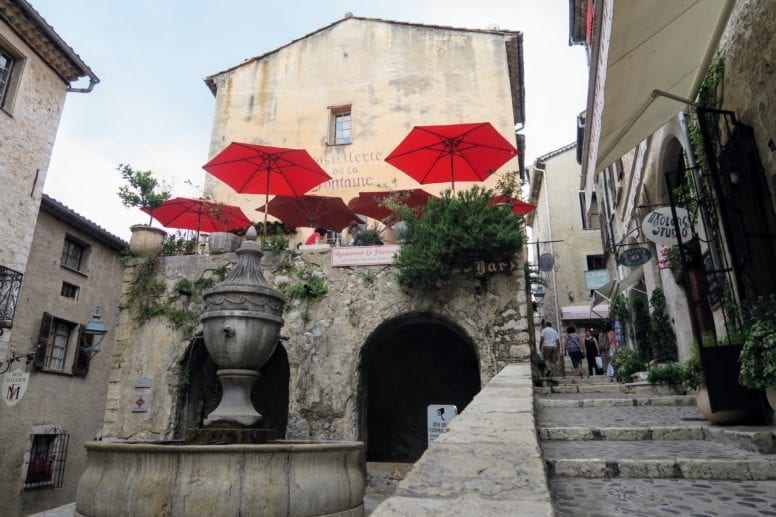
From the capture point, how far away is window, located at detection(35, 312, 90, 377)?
40.4 ft

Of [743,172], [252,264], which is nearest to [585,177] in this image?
[743,172]

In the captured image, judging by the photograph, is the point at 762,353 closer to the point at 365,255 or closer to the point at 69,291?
the point at 365,255

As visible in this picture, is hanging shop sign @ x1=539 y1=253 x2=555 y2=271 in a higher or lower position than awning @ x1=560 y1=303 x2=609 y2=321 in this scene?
higher

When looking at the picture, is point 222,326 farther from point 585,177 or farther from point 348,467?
point 585,177

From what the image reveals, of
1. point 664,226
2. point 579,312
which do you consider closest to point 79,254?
point 664,226

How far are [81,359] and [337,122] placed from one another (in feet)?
30.8

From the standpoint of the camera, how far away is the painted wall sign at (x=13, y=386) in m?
10.4

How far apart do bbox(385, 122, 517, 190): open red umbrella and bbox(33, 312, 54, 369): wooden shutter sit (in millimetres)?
9055

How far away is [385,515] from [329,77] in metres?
15.3

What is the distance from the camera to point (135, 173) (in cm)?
1830

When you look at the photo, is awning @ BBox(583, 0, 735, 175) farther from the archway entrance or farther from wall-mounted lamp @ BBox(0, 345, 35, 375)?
wall-mounted lamp @ BBox(0, 345, 35, 375)

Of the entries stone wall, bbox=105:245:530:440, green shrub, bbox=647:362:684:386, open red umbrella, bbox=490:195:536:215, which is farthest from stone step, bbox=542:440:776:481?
open red umbrella, bbox=490:195:536:215

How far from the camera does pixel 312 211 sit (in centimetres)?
1144

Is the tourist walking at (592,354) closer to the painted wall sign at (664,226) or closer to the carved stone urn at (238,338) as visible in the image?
the painted wall sign at (664,226)
